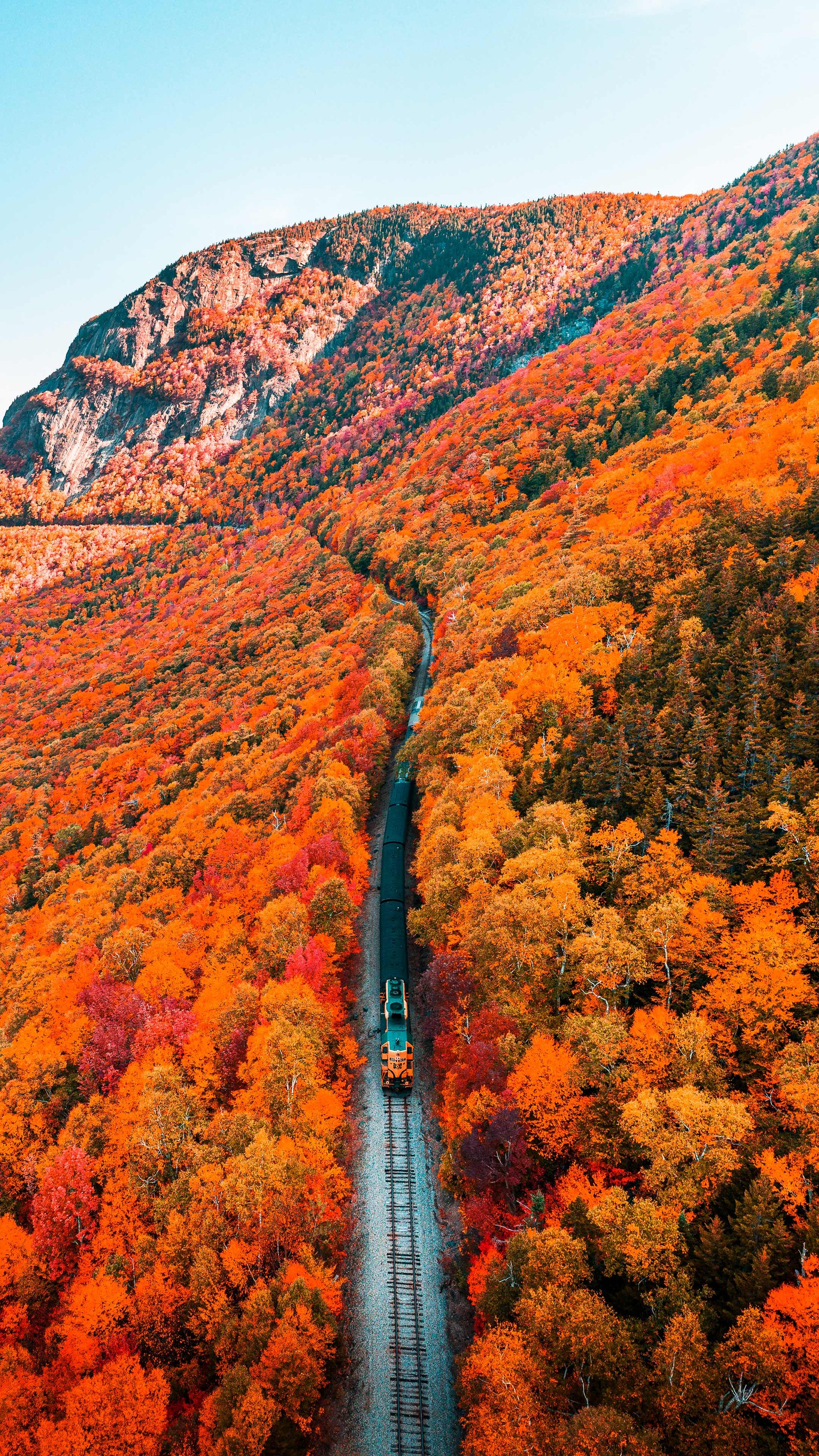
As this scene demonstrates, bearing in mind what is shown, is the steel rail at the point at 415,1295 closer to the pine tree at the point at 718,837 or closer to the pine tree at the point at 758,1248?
the pine tree at the point at 758,1248

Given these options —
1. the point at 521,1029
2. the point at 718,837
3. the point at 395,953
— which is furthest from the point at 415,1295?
the point at 718,837

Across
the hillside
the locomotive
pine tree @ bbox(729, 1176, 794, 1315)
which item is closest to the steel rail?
the hillside

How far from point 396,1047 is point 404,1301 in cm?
1179

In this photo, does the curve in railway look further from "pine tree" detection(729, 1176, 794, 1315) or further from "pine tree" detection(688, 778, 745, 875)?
"pine tree" detection(688, 778, 745, 875)

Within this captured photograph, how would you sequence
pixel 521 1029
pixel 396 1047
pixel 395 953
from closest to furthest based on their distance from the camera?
pixel 521 1029
pixel 396 1047
pixel 395 953

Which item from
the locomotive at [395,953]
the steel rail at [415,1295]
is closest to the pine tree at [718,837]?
the locomotive at [395,953]

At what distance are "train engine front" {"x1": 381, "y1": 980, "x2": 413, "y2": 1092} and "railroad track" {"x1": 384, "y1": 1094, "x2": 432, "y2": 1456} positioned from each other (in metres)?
1.36

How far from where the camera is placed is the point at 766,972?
96.3ft

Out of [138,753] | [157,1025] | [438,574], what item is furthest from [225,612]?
[157,1025]

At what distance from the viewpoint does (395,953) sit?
4556 centimetres

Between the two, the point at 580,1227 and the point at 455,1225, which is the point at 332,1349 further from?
the point at 580,1227

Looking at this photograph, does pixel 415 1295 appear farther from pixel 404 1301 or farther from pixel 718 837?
pixel 718 837

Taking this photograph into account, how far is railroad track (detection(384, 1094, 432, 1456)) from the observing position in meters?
26.7

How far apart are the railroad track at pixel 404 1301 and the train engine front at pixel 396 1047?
4.45 feet
